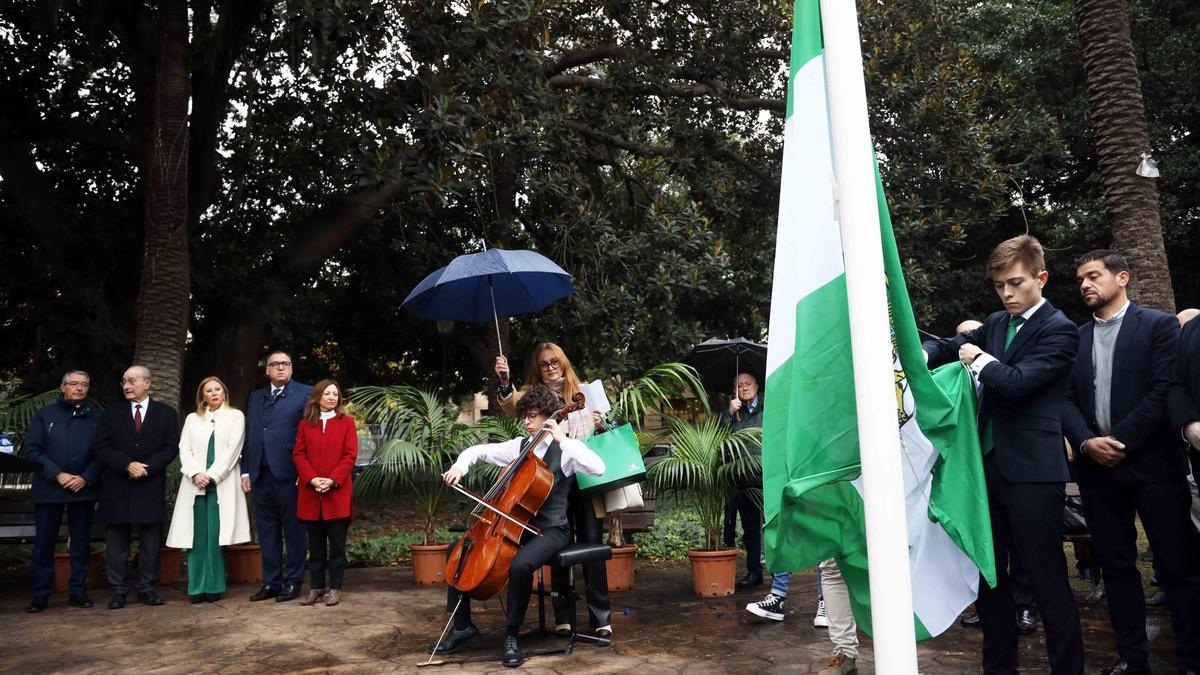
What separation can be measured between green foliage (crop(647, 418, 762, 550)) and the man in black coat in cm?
447

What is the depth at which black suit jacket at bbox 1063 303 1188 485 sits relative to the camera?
4.91 meters

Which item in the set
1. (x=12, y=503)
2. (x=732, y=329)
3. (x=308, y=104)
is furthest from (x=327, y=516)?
(x=732, y=329)

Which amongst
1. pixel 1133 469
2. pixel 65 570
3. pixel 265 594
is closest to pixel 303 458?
pixel 265 594

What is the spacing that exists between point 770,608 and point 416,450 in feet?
11.9

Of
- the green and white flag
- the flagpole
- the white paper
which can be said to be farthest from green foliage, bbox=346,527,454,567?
the flagpole

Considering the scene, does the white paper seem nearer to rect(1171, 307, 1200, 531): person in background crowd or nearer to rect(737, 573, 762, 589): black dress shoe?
rect(737, 573, 762, 589): black dress shoe

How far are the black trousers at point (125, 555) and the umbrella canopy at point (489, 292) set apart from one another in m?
3.26

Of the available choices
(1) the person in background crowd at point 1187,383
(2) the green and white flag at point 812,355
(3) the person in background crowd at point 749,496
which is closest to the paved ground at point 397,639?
(3) the person in background crowd at point 749,496

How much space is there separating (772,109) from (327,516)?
939 centimetres

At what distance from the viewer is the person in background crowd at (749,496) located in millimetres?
8266

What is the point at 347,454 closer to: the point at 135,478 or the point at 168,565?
the point at 135,478

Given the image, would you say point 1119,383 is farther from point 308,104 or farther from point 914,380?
point 308,104

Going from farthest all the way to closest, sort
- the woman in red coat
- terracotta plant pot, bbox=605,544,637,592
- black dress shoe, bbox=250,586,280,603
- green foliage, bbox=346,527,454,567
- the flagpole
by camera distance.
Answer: green foliage, bbox=346,527,454,567 → terracotta plant pot, bbox=605,544,637,592 → black dress shoe, bbox=250,586,280,603 → the woman in red coat → the flagpole

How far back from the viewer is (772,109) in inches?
569
